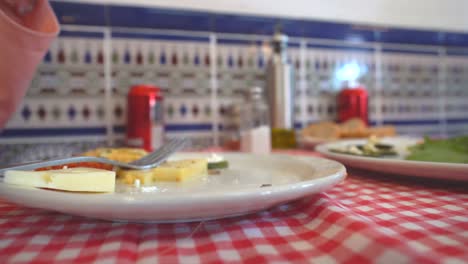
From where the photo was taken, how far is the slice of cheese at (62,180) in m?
0.26

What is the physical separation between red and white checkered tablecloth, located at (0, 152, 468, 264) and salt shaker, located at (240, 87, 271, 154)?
1.44 ft

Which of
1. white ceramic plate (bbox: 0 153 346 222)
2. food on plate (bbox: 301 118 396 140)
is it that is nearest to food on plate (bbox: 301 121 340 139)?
food on plate (bbox: 301 118 396 140)

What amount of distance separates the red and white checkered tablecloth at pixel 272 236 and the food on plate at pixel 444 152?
0.36 ft

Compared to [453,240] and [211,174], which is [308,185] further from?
[211,174]

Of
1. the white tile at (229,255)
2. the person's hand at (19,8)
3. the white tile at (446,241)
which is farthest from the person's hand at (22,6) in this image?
the white tile at (446,241)

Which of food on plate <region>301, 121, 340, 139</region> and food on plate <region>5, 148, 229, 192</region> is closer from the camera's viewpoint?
food on plate <region>5, 148, 229, 192</region>

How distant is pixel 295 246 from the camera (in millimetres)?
231

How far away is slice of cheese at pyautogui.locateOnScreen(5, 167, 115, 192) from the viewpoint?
0.86 ft

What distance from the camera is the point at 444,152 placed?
0.47 m

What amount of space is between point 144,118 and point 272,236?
0.80 meters

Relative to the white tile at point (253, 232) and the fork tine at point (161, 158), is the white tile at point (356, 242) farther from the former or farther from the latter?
the fork tine at point (161, 158)

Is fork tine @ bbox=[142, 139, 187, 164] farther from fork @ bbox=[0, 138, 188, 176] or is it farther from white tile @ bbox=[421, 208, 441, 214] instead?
white tile @ bbox=[421, 208, 441, 214]

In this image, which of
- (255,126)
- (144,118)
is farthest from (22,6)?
(255,126)

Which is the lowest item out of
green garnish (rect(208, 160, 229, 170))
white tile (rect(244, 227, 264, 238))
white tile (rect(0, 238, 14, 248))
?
white tile (rect(244, 227, 264, 238))
